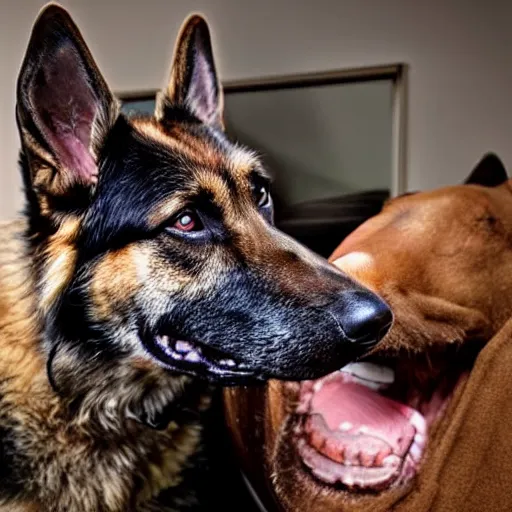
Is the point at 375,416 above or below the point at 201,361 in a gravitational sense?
below

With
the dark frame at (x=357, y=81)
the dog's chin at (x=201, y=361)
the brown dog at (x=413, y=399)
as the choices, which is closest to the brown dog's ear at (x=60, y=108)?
the dog's chin at (x=201, y=361)

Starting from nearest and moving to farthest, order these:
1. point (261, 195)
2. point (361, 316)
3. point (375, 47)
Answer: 1. point (361, 316)
2. point (261, 195)
3. point (375, 47)

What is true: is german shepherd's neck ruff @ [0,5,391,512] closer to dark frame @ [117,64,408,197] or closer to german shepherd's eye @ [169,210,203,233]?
german shepherd's eye @ [169,210,203,233]

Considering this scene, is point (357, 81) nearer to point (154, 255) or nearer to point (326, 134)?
point (326, 134)

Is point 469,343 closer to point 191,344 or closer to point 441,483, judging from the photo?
point 441,483

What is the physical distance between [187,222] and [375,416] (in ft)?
0.98

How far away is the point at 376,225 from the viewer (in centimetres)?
87

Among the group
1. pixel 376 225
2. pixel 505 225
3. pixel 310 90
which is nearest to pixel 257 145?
pixel 310 90

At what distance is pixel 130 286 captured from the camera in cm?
63

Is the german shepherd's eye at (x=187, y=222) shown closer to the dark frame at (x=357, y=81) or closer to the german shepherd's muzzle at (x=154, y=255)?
the german shepherd's muzzle at (x=154, y=255)

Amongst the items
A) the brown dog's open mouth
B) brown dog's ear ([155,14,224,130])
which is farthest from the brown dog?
brown dog's ear ([155,14,224,130])

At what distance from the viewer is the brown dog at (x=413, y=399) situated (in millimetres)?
685

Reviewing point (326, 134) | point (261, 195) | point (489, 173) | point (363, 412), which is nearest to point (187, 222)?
point (261, 195)

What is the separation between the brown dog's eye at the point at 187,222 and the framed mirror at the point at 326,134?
371 millimetres
